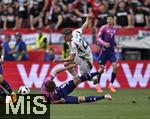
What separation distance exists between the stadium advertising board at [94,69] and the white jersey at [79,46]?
5.29m

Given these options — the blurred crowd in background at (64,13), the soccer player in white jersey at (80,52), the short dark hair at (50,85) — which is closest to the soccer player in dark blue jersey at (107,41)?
the soccer player in white jersey at (80,52)

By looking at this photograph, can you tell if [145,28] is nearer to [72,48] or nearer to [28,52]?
[28,52]

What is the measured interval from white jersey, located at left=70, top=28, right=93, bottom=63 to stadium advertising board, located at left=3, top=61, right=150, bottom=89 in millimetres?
5287

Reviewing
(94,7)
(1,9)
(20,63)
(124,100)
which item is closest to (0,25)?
(1,9)

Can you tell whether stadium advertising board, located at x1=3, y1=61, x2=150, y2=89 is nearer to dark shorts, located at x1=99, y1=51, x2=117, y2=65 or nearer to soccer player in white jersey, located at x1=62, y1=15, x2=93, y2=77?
dark shorts, located at x1=99, y1=51, x2=117, y2=65

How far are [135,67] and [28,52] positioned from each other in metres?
4.97

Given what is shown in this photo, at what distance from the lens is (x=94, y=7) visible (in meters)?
19.7

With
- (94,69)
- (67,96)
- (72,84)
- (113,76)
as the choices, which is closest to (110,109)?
(67,96)

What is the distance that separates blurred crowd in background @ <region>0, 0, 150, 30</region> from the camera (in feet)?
89.7

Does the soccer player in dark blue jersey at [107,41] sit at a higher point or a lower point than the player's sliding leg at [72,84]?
higher

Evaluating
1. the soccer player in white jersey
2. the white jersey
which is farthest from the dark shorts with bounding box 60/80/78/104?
the white jersey

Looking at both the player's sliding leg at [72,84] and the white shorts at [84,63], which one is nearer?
the player's sliding leg at [72,84]

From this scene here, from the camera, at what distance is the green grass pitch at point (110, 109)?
1444cm

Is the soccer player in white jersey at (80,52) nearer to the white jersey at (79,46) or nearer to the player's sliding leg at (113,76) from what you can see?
the white jersey at (79,46)
